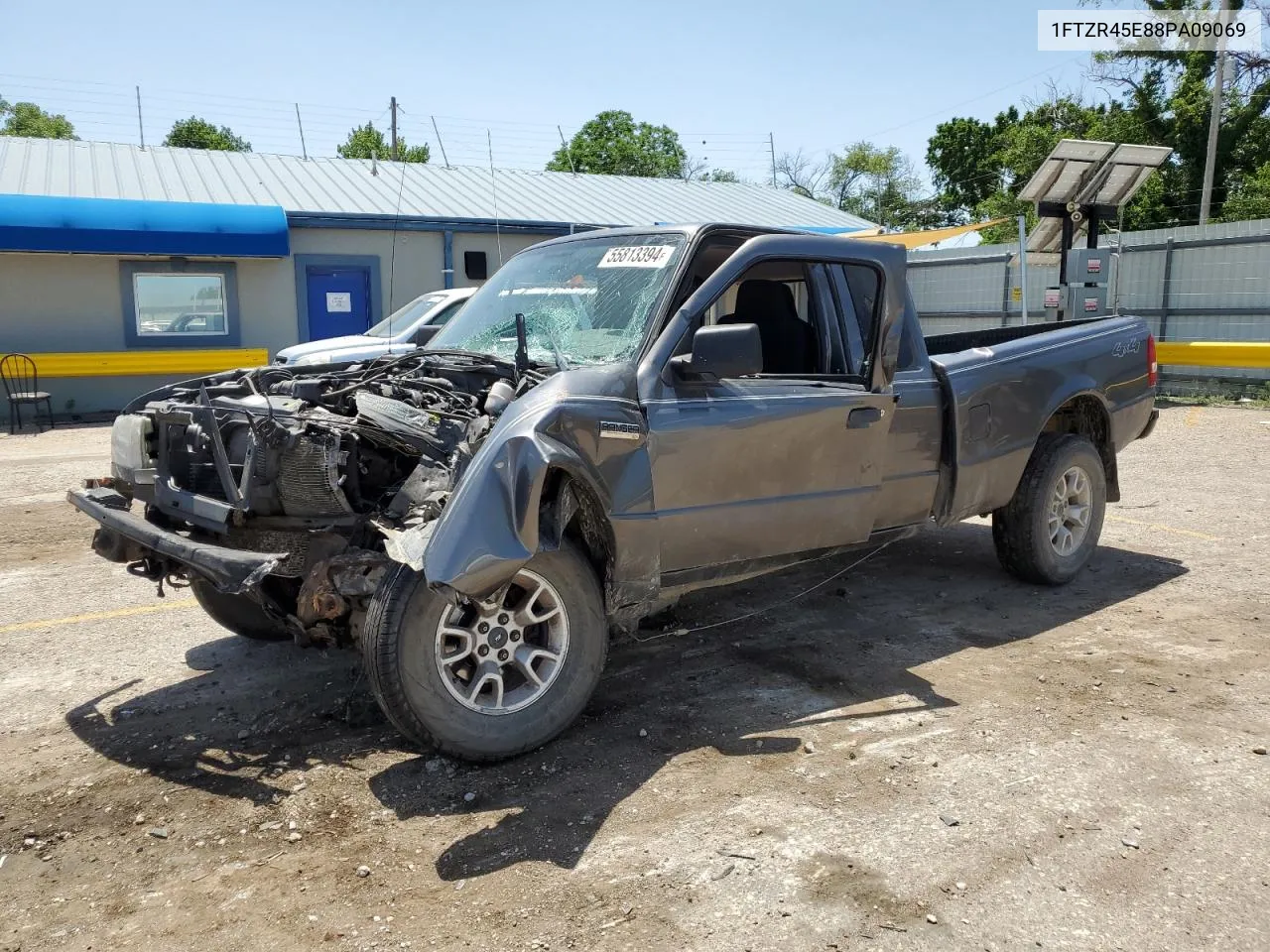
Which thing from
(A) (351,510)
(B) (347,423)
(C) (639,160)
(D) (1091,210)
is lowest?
(A) (351,510)

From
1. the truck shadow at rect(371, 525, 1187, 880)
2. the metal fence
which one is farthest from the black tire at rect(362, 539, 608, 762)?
the metal fence

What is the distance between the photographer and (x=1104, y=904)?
2.81 m

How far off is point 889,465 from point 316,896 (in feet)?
10.6

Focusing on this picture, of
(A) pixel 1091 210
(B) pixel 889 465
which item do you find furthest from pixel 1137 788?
(A) pixel 1091 210

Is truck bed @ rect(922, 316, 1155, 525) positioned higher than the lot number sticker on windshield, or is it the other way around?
the lot number sticker on windshield

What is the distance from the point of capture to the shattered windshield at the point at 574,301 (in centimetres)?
428

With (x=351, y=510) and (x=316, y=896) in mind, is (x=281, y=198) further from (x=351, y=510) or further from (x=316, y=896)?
(x=316, y=896)

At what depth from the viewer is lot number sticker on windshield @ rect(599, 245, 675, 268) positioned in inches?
175

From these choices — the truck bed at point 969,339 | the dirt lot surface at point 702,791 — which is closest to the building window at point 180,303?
the dirt lot surface at point 702,791

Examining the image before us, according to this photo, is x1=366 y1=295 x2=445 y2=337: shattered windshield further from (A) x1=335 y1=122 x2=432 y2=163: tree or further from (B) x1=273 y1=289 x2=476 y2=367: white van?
(A) x1=335 y1=122 x2=432 y2=163: tree

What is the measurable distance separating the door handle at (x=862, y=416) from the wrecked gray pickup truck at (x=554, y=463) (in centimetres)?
2

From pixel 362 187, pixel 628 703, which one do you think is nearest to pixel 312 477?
pixel 628 703

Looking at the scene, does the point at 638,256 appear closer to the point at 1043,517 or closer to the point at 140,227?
the point at 1043,517

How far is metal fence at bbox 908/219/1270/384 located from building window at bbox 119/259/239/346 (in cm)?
1233
